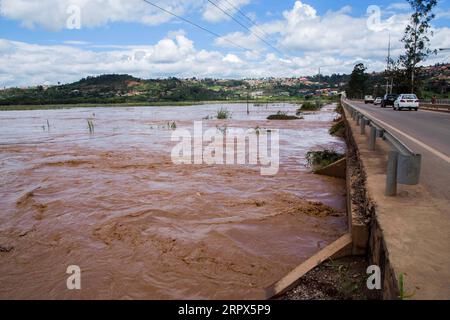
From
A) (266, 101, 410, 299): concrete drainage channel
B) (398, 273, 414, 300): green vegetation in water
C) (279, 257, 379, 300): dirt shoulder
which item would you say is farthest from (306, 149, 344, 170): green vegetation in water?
(398, 273, 414, 300): green vegetation in water

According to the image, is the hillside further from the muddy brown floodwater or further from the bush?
the muddy brown floodwater

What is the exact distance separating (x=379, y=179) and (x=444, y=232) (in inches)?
91.5

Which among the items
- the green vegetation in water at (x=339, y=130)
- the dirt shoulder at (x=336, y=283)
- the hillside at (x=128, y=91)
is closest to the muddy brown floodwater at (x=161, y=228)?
the dirt shoulder at (x=336, y=283)

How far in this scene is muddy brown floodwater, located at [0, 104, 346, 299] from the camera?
200 inches

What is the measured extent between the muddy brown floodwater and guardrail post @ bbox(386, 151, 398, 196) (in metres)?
1.63

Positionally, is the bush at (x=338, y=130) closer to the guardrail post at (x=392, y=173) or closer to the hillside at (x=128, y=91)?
the guardrail post at (x=392, y=173)

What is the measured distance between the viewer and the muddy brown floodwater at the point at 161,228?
5.07 m

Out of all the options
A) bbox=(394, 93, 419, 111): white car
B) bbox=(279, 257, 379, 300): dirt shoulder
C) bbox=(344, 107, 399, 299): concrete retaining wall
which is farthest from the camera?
bbox=(394, 93, 419, 111): white car

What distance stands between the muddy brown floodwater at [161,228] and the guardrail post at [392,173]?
1627 mm

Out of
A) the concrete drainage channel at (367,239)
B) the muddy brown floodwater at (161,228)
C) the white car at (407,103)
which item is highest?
the white car at (407,103)
